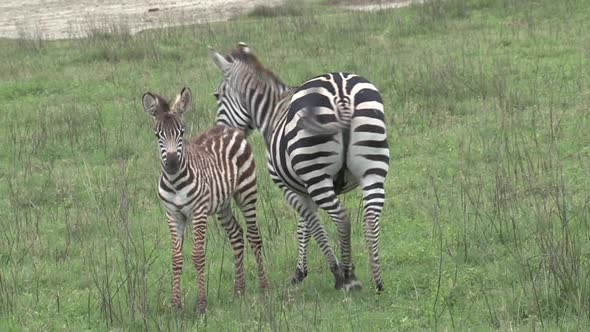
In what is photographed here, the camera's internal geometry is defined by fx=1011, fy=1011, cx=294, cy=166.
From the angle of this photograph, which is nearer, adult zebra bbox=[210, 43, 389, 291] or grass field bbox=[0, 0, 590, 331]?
grass field bbox=[0, 0, 590, 331]

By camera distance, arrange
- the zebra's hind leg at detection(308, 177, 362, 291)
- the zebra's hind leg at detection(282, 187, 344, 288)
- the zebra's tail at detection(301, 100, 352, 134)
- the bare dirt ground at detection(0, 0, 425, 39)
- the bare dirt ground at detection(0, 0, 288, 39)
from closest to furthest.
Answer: the zebra's tail at detection(301, 100, 352, 134) → the zebra's hind leg at detection(308, 177, 362, 291) → the zebra's hind leg at detection(282, 187, 344, 288) → the bare dirt ground at detection(0, 0, 425, 39) → the bare dirt ground at detection(0, 0, 288, 39)

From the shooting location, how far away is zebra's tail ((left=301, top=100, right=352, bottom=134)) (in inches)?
287

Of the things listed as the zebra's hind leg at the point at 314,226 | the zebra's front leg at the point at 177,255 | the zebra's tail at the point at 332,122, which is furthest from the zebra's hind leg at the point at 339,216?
the zebra's front leg at the point at 177,255

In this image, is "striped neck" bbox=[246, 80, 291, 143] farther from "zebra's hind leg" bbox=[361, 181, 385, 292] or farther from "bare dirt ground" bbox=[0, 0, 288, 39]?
"bare dirt ground" bbox=[0, 0, 288, 39]

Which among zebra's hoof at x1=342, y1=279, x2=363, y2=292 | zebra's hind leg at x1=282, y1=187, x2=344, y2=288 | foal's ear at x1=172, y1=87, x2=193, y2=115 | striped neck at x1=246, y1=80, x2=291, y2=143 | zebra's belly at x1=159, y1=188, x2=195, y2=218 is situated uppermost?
foal's ear at x1=172, y1=87, x2=193, y2=115

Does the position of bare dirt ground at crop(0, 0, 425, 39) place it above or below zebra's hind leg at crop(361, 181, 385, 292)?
below

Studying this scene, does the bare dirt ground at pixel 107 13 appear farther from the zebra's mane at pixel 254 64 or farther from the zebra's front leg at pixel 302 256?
the zebra's front leg at pixel 302 256

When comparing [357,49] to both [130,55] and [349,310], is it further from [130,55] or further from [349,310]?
[349,310]

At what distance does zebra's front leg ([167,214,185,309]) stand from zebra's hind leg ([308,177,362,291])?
3.29 ft

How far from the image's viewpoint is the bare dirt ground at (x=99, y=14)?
81.6 feet

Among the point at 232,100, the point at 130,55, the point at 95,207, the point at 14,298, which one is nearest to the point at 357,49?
the point at 130,55

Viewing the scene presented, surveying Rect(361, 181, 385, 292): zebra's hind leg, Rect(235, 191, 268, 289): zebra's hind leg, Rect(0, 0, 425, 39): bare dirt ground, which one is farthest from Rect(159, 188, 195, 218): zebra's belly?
Rect(0, 0, 425, 39): bare dirt ground

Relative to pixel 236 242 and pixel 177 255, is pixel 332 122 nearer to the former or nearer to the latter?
pixel 236 242

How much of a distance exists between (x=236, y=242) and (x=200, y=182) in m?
0.78
